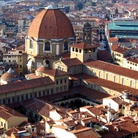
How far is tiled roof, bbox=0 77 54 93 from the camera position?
51.5 meters

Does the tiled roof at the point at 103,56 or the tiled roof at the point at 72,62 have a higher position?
the tiled roof at the point at 72,62

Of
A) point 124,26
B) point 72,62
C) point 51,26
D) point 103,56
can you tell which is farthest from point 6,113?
point 124,26

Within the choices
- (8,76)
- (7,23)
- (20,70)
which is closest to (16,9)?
(7,23)

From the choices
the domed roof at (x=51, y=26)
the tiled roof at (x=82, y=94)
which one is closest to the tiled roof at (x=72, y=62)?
the tiled roof at (x=82, y=94)

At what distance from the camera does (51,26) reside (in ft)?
220

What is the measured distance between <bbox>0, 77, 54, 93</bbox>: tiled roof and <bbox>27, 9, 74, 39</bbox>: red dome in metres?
13.0

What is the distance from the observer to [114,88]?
177 feet

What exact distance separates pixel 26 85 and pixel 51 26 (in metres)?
16.7

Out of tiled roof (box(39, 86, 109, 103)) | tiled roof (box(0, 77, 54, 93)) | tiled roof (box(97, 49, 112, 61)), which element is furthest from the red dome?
tiled roof (box(0, 77, 54, 93))

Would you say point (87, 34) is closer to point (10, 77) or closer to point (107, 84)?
point (107, 84)

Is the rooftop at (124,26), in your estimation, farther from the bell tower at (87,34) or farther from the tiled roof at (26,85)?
the tiled roof at (26,85)

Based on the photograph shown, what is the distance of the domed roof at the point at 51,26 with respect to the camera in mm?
66725

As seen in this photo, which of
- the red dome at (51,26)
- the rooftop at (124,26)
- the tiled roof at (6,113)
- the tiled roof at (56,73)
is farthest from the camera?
the rooftop at (124,26)

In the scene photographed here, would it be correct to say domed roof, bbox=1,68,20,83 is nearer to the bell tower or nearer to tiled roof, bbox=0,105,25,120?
tiled roof, bbox=0,105,25,120
